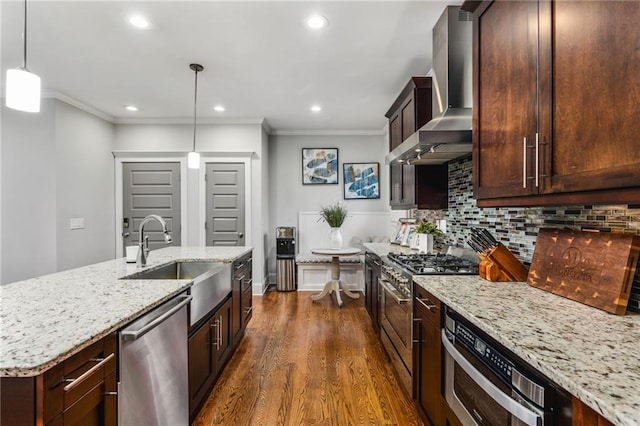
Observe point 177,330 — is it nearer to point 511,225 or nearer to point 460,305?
point 460,305

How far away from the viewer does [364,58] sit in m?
3.00

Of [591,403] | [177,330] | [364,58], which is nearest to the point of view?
[591,403]

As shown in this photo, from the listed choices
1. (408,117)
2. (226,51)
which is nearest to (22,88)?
(226,51)

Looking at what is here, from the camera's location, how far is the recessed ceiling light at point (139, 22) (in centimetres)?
237

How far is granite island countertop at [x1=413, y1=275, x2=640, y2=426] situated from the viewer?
695 millimetres

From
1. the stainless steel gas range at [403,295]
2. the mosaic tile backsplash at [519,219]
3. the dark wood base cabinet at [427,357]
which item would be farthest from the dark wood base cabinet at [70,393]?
the mosaic tile backsplash at [519,219]

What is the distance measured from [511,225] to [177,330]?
205 centimetres

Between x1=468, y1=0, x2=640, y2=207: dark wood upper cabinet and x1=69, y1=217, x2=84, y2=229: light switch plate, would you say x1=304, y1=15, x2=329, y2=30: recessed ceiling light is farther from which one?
x1=69, y1=217, x2=84, y2=229: light switch plate

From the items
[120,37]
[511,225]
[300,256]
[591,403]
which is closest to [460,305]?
Answer: [591,403]

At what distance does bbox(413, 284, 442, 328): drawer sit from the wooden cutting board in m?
0.50

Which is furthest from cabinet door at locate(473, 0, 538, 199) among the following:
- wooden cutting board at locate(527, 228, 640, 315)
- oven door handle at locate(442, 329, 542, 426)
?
oven door handle at locate(442, 329, 542, 426)

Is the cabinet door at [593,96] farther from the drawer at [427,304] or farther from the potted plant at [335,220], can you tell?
the potted plant at [335,220]

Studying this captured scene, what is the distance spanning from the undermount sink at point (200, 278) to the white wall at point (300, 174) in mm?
2954

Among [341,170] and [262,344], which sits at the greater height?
[341,170]
